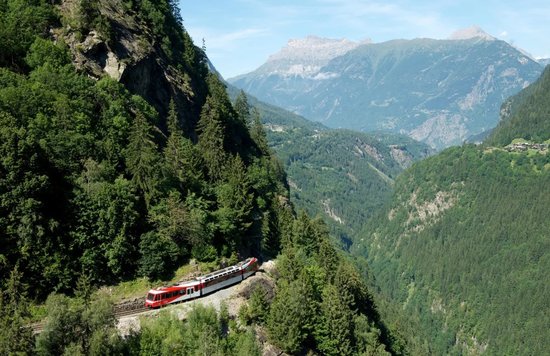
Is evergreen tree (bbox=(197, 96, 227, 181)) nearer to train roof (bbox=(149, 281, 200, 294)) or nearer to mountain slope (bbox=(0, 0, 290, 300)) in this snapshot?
mountain slope (bbox=(0, 0, 290, 300))

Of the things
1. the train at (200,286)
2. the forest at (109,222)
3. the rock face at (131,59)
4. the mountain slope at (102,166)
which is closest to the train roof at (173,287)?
the train at (200,286)

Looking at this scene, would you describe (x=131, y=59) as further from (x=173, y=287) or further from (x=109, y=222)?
(x=173, y=287)

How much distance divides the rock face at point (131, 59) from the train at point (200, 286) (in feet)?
121

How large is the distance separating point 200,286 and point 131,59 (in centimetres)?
4402

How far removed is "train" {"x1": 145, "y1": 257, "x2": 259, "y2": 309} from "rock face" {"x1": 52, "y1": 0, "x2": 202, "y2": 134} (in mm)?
36973

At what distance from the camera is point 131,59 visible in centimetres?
8444

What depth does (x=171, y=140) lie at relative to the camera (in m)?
76.8

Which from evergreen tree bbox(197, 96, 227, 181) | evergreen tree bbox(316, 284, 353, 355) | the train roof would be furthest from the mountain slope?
evergreen tree bbox(316, 284, 353, 355)

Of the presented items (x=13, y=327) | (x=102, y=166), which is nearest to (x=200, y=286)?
(x=102, y=166)

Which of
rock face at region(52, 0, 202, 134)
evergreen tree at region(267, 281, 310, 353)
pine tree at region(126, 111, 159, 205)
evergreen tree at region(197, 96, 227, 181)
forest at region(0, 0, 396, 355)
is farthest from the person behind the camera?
evergreen tree at region(197, 96, 227, 181)

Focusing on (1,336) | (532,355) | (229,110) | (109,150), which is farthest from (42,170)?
(532,355)

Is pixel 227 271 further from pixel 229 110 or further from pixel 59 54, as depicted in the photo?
pixel 229 110

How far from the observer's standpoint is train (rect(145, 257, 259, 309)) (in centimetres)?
5728

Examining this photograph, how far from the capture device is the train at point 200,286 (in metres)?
57.3
